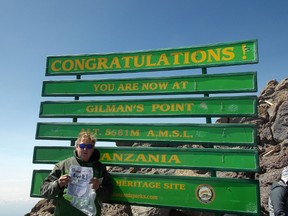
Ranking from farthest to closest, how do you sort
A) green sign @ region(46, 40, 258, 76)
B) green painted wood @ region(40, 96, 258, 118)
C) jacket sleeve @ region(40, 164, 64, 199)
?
green sign @ region(46, 40, 258, 76) < green painted wood @ region(40, 96, 258, 118) < jacket sleeve @ region(40, 164, 64, 199)

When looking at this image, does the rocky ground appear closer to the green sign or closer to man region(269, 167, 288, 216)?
man region(269, 167, 288, 216)

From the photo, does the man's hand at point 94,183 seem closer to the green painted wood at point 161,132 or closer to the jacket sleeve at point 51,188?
the jacket sleeve at point 51,188

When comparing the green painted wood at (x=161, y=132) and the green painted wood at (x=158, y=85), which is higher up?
the green painted wood at (x=158, y=85)

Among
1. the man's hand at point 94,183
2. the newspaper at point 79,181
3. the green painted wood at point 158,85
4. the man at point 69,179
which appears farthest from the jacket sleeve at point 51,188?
the green painted wood at point 158,85

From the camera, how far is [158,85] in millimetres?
7645

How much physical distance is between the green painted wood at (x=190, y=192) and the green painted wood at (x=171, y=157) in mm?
312

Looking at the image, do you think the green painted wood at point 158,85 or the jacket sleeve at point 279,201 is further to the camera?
the green painted wood at point 158,85

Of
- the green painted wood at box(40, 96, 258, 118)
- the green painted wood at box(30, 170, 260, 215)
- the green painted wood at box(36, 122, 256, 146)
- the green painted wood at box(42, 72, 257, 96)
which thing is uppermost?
the green painted wood at box(42, 72, 257, 96)

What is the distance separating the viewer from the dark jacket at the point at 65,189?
5.63m

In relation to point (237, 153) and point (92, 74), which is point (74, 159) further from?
point (237, 153)

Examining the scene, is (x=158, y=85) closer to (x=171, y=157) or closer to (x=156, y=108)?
(x=156, y=108)

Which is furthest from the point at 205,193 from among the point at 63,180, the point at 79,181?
the point at 63,180

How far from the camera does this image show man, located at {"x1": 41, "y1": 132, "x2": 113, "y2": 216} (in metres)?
5.60

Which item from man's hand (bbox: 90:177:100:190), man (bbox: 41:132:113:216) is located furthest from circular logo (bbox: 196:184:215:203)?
man's hand (bbox: 90:177:100:190)
